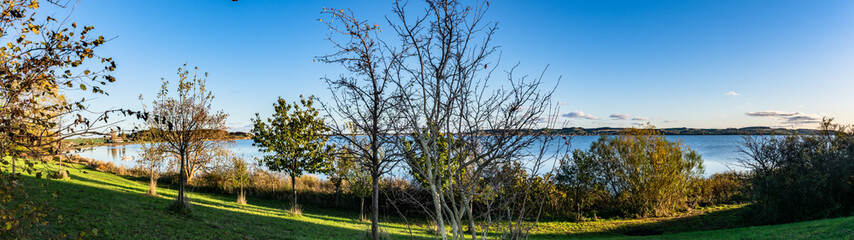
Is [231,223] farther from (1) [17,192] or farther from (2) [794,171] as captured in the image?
(2) [794,171]

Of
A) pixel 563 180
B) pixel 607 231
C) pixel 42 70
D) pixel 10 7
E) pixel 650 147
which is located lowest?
pixel 607 231

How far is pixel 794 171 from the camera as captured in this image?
632 inches

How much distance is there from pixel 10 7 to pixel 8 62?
0.54 metres

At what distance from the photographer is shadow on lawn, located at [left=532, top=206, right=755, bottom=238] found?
1609cm

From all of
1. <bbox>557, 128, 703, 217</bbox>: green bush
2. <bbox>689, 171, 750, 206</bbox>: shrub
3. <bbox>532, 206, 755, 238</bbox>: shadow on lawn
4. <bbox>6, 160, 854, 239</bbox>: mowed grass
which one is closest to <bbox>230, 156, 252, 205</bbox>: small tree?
<bbox>6, 160, 854, 239</bbox>: mowed grass

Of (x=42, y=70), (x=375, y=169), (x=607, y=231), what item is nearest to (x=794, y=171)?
(x=607, y=231)

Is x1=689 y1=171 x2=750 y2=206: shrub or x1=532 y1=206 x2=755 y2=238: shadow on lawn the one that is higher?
x1=689 y1=171 x2=750 y2=206: shrub

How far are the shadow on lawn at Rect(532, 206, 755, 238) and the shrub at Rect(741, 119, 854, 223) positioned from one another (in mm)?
1233

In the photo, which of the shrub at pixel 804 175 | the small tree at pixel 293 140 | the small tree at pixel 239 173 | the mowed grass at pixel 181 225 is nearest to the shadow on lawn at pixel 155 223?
the mowed grass at pixel 181 225

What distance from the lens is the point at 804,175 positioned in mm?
16078

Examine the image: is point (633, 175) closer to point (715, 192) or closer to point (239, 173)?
point (715, 192)

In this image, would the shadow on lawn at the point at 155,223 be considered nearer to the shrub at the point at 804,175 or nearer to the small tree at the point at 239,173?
the small tree at the point at 239,173

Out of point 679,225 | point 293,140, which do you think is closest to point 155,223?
point 293,140

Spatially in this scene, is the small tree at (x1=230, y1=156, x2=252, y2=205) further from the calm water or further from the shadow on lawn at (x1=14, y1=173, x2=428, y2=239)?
the shadow on lawn at (x1=14, y1=173, x2=428, y2=239)
